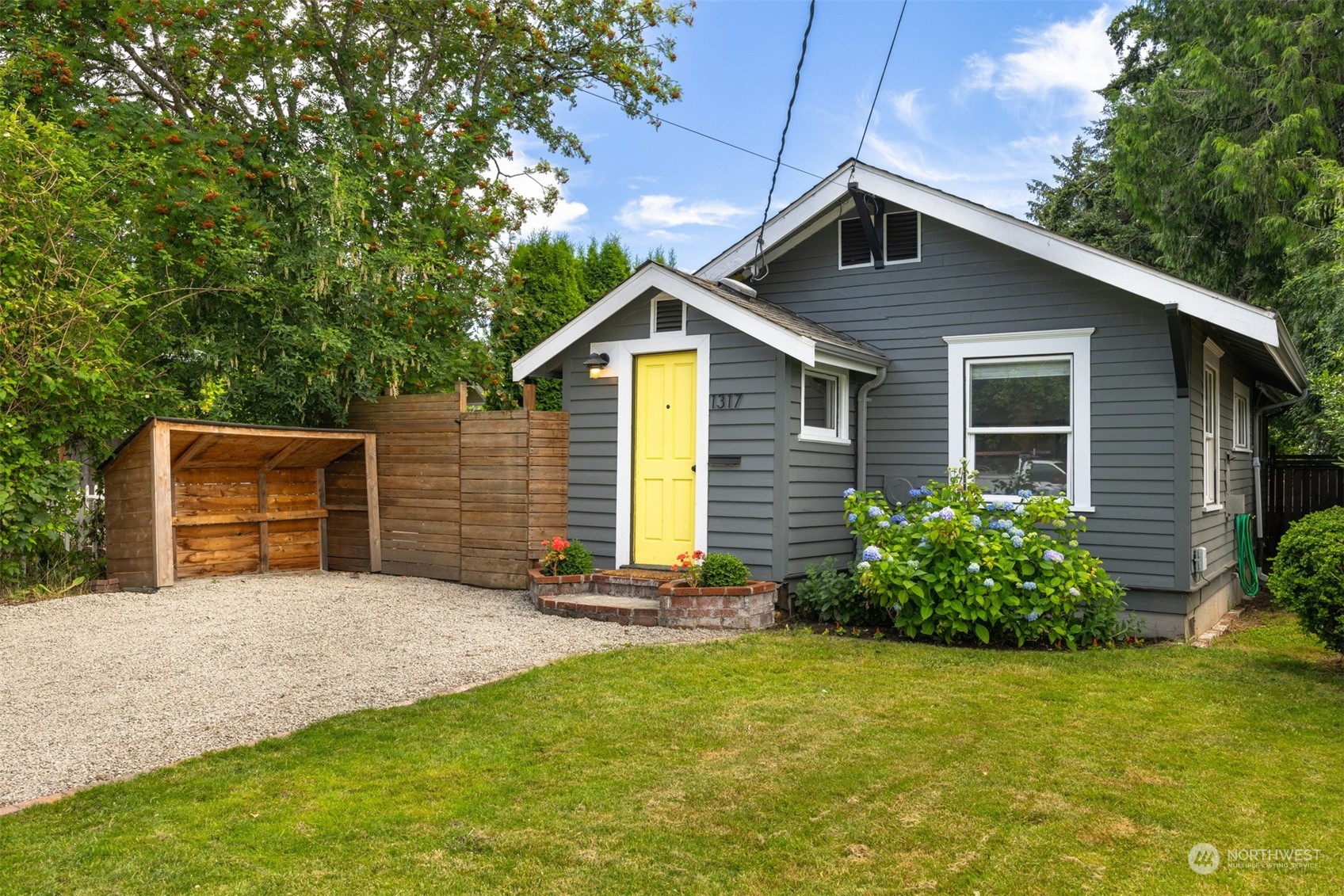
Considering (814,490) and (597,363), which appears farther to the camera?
(597,363)

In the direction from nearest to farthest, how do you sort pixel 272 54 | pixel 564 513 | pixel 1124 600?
pixel 1124 600, pixel 564 513, pixel 272 54

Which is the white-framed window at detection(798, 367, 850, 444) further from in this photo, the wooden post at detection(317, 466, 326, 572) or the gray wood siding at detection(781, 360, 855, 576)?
the wooden post at detection(317, 466, 326, 572)

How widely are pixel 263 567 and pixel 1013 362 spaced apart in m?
8.06

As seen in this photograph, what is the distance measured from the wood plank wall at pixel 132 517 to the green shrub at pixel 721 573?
4914 mm

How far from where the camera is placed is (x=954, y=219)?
328 inches

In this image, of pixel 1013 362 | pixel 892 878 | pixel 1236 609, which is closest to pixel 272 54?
pixel 1013 362

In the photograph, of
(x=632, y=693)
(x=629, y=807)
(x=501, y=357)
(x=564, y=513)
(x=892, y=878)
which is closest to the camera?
(x=892, y=878)

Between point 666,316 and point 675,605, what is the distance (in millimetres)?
2783

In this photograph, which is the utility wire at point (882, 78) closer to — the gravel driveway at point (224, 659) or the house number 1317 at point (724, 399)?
the house number 1317 at point (724, 399)

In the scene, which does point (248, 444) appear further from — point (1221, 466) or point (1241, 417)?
point (1241, 417)

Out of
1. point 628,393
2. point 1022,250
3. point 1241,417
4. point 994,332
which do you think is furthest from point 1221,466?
point 628,393

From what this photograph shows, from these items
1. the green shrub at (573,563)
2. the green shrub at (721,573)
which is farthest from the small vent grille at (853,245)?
the green shrub at (573,563)

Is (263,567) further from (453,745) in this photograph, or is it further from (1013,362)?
(1013,362)

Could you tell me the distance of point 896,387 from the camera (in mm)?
8836
